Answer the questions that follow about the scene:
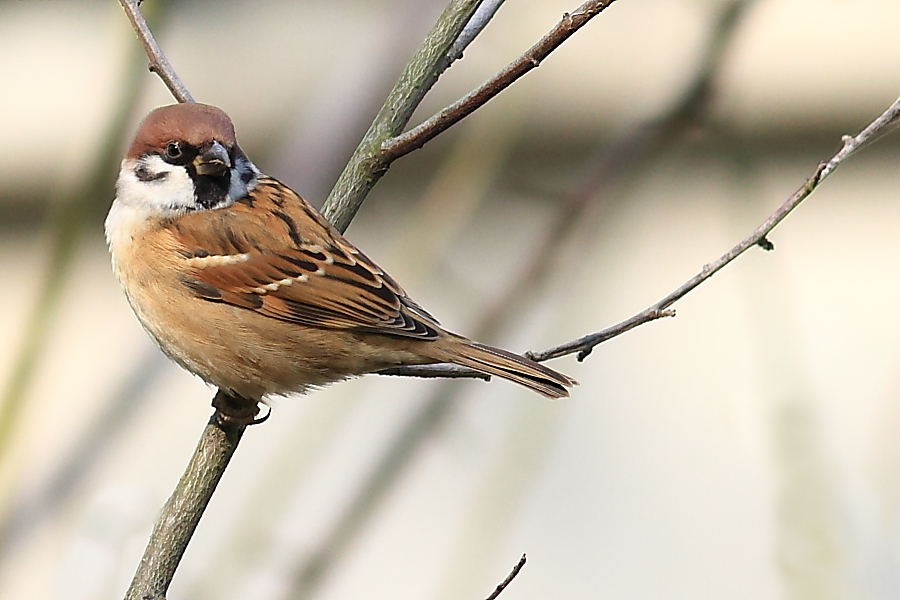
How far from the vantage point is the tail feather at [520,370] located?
2.03m

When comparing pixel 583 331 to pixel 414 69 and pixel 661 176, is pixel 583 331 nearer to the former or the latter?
pixel 661 176

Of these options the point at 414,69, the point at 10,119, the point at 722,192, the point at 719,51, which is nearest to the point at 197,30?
the point at 10,119

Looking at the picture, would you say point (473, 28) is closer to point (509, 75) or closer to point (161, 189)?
point (509, 75)

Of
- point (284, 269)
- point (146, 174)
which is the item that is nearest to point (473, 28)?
point (284, 269)

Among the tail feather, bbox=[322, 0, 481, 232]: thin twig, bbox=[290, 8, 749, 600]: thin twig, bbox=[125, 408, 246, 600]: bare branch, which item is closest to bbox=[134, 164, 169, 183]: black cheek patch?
bbox=[322, 0, 481, 232]: thin twig

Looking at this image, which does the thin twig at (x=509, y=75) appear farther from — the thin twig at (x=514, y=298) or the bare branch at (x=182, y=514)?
the bare branch at (x=182, y=514)

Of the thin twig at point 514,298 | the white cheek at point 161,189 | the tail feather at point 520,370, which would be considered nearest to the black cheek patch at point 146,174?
the white cheek at point 161,189

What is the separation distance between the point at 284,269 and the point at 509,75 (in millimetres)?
945

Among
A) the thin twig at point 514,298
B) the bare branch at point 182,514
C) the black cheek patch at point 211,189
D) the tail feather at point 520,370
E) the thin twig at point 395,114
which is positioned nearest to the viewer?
the thin twig at point 514,298

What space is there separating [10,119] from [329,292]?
241 cm

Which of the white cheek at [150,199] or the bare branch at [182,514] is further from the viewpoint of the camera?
the white cheek at [150,199]

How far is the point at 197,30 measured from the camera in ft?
13.1

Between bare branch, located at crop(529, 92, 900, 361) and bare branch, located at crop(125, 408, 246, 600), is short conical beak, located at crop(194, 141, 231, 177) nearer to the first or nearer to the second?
bare branch, located at crop(125, 408, 246, 600)

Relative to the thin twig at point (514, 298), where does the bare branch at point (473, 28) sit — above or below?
above
